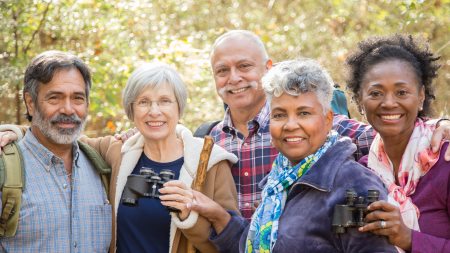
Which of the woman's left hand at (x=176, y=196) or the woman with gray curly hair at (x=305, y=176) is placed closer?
the woman with gray curly hair at (x=305, y=176)

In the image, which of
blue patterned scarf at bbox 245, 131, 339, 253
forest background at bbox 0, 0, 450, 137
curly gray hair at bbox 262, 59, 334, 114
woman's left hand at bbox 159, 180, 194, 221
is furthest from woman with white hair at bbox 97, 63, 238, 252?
forest background at bbox 0, 0, 450, 137

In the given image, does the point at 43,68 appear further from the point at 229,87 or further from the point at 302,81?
the point at 302,81

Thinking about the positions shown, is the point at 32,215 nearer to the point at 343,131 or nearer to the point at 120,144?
the point at 120,144

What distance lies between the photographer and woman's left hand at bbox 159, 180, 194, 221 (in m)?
2.69

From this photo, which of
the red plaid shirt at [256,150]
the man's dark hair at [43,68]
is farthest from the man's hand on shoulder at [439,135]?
the man's dark hair at [43,68]

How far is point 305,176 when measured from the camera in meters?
2.29

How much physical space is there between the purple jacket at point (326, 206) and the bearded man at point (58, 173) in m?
1.49

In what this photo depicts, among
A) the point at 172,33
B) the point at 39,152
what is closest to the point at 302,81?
the point at 39,152

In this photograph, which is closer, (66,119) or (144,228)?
(144,228)

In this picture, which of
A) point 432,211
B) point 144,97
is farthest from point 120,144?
point 432,211

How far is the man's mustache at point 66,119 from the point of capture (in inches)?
124

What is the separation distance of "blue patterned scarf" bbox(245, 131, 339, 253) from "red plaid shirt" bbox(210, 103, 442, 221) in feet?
3.00

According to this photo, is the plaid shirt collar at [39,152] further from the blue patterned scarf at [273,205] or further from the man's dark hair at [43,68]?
the blue patterned scarf at [273,205]

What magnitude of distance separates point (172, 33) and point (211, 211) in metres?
7.37
